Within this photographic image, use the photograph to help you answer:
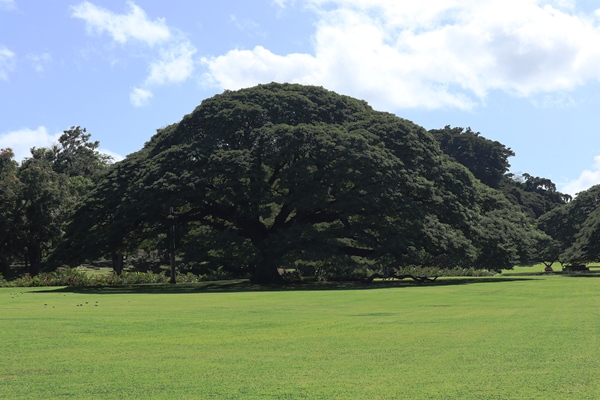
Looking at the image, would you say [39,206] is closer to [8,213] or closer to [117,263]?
[8,213]

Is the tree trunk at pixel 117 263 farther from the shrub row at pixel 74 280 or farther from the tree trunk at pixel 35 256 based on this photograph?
the shrub row at pixel 74 280

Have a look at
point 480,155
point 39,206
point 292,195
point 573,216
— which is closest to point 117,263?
point 39,206

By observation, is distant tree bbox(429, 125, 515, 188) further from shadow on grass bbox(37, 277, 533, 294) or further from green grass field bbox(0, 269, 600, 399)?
green grass field bbox(0, 269, 600, 399)

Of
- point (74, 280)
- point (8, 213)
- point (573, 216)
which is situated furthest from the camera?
point (573, 216)

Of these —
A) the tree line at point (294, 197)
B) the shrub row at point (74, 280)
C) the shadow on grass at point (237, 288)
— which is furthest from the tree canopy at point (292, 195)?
the shrub row at point (74, 280)

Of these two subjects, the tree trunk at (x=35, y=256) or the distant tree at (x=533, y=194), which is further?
the distant tree at (x=533, y=194)

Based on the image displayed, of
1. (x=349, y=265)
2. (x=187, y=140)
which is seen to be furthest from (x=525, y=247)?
(x=187, y=140)

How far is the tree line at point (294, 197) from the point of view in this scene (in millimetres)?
34469

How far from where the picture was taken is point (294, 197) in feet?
113

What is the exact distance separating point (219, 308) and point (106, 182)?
22.0m

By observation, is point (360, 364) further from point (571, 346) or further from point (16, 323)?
point (16, 323)

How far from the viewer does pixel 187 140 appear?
3881 centimetres

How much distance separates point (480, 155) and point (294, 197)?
291 feet

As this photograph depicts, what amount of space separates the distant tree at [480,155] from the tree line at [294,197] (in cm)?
7248
